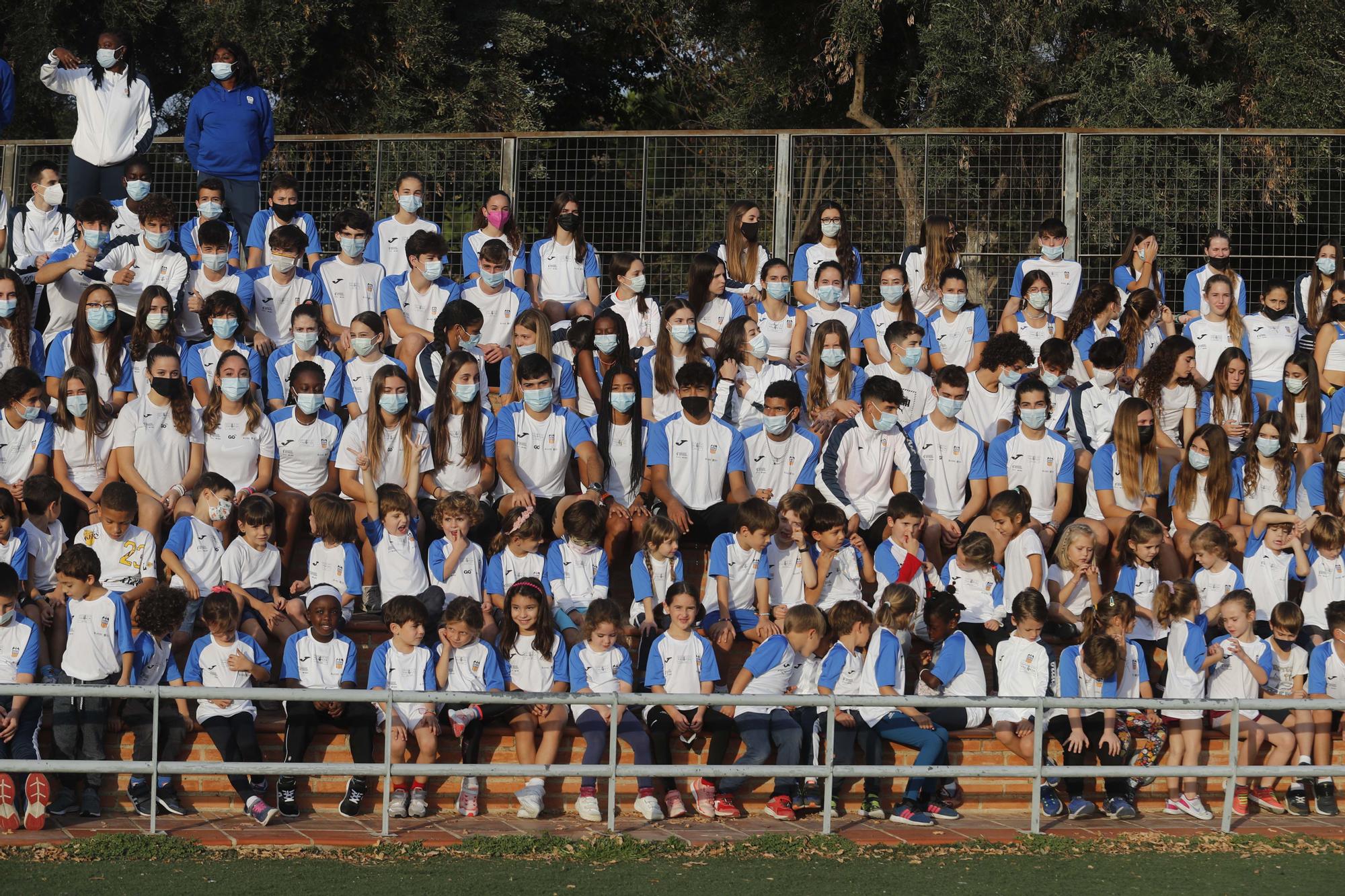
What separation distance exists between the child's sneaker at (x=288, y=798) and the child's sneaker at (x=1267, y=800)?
18.7ft

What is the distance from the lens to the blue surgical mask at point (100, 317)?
37.8 feet

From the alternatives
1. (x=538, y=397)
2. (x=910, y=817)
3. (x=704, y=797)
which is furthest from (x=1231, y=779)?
(x=538, y=397)

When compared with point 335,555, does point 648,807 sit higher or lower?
lower

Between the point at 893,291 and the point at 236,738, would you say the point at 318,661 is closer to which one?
the point at 236,738

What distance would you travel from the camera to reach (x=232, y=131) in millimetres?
13789

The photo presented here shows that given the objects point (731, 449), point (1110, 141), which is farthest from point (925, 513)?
point (1110, 141)

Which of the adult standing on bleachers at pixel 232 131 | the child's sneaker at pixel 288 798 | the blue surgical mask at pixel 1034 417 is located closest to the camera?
the child's sneaker at pixel 288 798

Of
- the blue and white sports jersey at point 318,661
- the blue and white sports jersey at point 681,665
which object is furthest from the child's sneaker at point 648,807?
the blue and white sports jersey at point 318,661

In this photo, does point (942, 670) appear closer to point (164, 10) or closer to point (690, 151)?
point (690, 151)

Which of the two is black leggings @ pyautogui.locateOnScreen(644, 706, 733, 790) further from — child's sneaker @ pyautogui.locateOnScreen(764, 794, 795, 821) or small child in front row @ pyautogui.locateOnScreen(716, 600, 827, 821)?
child's sneaker @ pyautogui.locateOnScreen(764, 794, 795, 821)

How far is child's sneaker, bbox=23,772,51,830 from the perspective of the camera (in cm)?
847

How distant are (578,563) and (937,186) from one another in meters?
5.97

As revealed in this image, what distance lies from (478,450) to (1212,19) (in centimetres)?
1213

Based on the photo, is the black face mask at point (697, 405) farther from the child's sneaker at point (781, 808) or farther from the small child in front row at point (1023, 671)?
the child's sneaker at point (781, 808)
